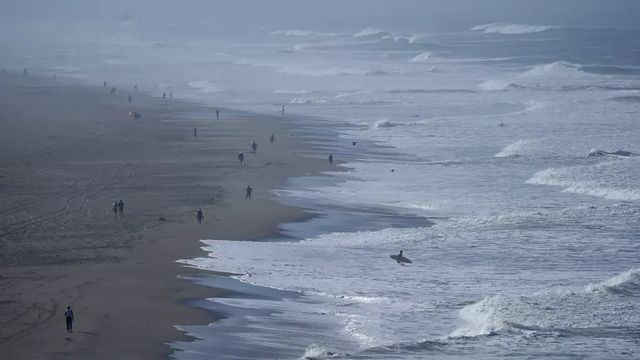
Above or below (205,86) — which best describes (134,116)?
below

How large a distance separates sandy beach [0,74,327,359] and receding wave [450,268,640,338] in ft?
14.6

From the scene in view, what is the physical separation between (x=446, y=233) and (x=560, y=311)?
6483 mm

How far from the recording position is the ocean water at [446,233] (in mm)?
16797

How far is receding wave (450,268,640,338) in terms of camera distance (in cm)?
1677

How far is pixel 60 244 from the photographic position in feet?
74.3

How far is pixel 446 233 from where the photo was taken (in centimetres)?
2386

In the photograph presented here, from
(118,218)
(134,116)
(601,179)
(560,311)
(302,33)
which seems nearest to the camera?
(560,311)

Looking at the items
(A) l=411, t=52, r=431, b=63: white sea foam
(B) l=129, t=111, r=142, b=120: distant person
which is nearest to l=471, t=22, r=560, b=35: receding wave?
(A) l=411, t=52, r=431, b=63: white sea foam

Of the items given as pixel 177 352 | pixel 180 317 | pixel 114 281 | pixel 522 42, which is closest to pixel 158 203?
pixel 114 281

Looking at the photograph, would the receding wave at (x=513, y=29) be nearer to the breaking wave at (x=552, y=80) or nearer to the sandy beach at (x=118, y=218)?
the breaking wave at (x=552, y=80)

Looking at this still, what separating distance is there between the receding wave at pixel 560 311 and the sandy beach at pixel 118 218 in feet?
14.6

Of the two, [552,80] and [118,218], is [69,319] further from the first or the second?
[552,80]

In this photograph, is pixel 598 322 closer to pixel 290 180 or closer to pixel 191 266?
pixel 191 266

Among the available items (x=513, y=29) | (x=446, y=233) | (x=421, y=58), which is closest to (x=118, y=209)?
(x=446, y=233)
